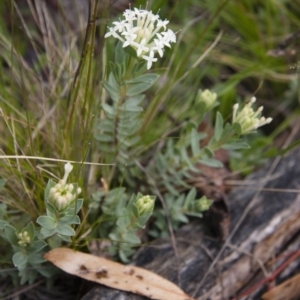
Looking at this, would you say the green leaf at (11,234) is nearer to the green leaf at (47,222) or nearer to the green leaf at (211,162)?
the green leaf at (47,222)

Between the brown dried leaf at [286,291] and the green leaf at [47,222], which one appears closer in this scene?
the green leaf at [47,222]

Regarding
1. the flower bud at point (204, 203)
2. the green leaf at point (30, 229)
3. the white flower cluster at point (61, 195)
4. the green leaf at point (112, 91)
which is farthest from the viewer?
the flower bud at point (204, 203)

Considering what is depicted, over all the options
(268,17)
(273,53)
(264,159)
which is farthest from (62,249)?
(268,17)

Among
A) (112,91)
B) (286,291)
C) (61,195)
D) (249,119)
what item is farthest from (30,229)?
(286,291)

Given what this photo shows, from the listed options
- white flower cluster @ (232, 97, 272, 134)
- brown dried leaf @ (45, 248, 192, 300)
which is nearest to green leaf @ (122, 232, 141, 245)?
brown dried leaf @ (45, 248, 192, 300)

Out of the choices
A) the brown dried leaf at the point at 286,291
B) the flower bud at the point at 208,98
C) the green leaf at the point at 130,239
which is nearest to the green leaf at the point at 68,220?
the green leaf at the point at 130,239

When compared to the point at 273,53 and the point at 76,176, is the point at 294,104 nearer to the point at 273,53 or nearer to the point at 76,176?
the point at 273,53

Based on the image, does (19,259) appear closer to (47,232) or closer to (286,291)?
(47,232)
